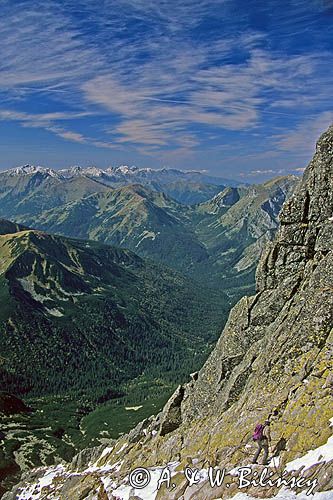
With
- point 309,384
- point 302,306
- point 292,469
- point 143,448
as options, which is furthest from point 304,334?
point 143,448

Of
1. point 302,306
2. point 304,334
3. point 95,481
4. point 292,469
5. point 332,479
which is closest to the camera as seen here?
point 332,479

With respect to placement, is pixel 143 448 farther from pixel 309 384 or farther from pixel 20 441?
pixel 20 441

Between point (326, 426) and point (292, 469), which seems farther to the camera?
point (326, 426)

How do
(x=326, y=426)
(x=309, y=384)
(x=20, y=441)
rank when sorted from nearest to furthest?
(x=326, y=426)
(x=309, y=384)
(x=20, y=441)

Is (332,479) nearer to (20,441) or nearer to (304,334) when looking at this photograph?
(304,334)

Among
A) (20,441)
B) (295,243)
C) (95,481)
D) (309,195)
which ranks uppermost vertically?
(309,195)

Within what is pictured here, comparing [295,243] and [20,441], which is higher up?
[295,243]
